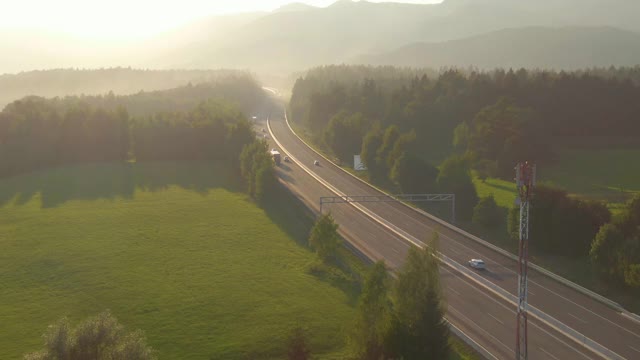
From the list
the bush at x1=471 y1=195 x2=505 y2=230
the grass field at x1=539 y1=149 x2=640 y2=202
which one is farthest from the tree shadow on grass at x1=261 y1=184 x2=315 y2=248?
the grass field at x1=539 y1=149 x2=640 y2=202

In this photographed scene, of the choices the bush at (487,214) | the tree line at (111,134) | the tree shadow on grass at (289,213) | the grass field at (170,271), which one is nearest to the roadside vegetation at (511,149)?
the bush at (487,214)

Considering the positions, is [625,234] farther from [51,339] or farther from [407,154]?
[51,339]

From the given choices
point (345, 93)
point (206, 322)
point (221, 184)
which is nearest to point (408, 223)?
point (206, 322)

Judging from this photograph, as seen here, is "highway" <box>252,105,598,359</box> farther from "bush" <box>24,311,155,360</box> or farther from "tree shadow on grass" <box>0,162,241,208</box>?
"tree shadow on grass" <box>0,162,241,208</box>

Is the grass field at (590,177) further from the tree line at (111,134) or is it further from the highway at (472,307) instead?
the tree line at (111,134)

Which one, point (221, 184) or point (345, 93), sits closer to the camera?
point (221, 184)

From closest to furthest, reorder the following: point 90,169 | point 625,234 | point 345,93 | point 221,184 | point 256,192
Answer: point 625,234, point 256,192, point 221,184, point 90,169, point 345,93

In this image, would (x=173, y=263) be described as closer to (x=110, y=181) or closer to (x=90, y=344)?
(x=90, y=344)

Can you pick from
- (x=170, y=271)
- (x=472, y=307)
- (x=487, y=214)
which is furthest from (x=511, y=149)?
(x=170, y=271)
